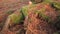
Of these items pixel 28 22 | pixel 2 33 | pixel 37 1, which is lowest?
pixel 2 33

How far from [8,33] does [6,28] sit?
253 mm

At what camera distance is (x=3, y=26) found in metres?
7.55

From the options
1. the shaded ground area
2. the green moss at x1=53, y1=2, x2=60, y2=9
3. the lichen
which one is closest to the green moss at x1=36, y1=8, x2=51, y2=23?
the shaded ground area

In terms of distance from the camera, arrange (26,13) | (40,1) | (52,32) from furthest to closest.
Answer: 1. (40,1)
2. (26,13)
3. (52,32)

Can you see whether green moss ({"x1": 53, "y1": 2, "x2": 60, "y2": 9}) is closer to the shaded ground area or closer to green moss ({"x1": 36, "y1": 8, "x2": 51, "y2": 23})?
the shaded ground area

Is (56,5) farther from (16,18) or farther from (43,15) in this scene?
(16,18)

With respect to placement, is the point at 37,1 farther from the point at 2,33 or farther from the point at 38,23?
the point at 2,33

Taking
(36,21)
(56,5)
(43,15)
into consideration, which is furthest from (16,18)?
(56,5)

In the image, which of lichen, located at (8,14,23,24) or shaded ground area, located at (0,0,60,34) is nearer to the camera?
shaded ground area, located at (0,0,60,34)

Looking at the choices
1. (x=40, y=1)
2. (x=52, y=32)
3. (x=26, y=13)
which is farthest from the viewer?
(x=40, y=1)

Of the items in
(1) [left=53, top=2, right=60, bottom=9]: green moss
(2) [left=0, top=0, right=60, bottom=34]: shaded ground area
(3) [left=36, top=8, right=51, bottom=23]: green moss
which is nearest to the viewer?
(2) [left=0, top=0, right=60, bottom=34]: shaded ground area

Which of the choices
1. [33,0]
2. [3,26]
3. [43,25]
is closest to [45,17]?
[43,25]

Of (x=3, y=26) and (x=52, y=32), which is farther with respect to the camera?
(x=3, y=26)

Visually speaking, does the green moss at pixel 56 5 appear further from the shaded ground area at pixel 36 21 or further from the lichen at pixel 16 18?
the lichen at pixel 16 18
